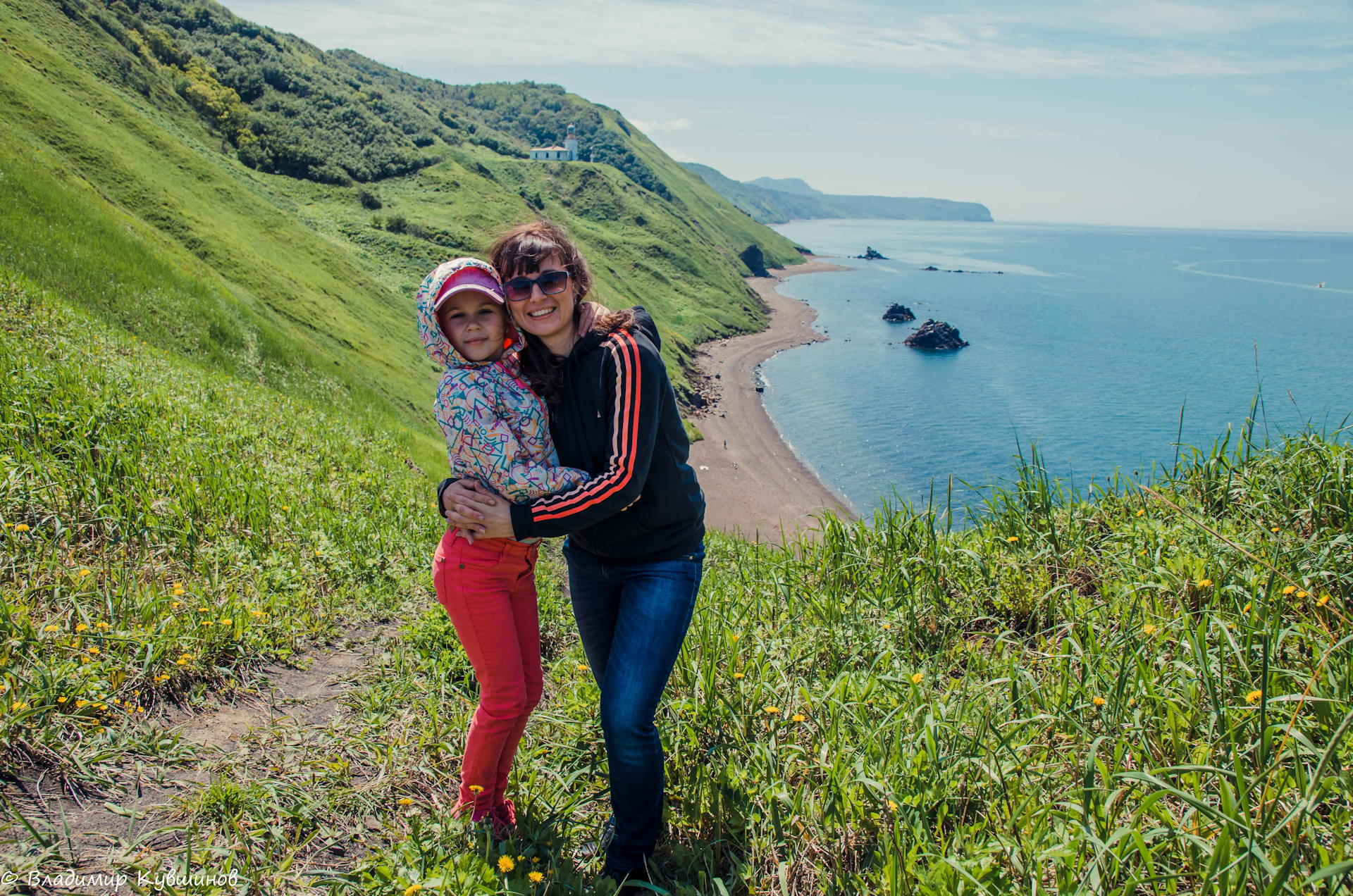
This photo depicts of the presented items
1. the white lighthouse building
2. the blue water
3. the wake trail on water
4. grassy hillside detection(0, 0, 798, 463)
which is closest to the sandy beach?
the blue water

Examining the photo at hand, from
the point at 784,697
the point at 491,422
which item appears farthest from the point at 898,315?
the point at 491,422

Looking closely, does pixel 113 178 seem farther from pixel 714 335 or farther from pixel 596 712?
pixel 714 335

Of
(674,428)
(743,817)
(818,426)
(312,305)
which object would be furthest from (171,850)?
(818,426)

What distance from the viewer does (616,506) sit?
8.64ft

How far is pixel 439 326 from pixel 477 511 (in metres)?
0.77

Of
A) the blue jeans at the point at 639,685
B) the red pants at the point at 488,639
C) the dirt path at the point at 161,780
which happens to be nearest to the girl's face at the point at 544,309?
the red pants at the point at 488,639

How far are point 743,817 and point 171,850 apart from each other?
2.12 metres

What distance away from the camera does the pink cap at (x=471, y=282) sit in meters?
2.80

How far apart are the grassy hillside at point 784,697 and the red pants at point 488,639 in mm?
268

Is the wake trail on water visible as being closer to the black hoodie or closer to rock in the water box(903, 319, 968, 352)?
rock in the water box(903, 319, 968, 352)

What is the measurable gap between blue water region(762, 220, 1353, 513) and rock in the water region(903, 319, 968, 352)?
1.78m

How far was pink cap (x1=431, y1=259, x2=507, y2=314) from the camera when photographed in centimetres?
280

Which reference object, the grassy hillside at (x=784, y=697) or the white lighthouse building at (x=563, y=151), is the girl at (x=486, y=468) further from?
the white lighthouse building at (x=563, y=151)

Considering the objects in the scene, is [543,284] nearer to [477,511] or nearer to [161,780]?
[477,511]
